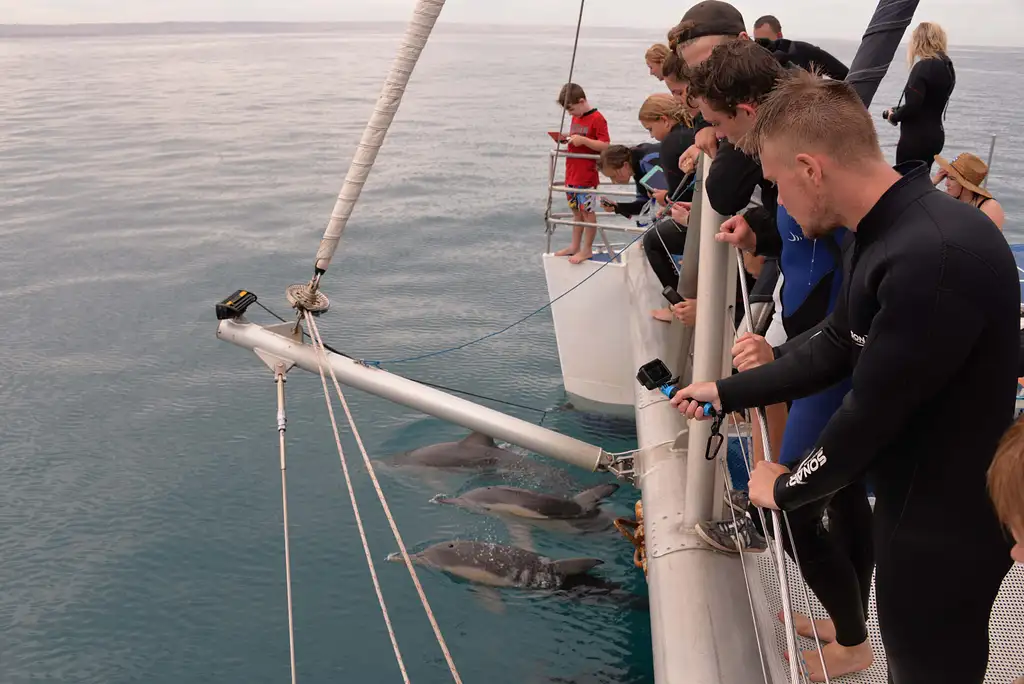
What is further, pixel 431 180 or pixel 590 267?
pixel 431 180

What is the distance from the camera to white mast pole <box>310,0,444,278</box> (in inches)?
164

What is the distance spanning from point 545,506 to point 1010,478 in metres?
5.50

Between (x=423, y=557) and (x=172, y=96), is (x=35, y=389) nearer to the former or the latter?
(x=423, y=557)

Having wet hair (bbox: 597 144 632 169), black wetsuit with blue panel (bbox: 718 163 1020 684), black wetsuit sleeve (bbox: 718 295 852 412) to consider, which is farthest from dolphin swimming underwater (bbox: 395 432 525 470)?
black wetsuit with blue panel (bbox: 718 163 1020 684)

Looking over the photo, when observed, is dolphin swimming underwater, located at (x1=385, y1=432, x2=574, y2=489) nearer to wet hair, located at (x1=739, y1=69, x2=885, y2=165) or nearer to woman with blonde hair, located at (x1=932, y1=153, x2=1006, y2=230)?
woman with blonde hair, located at (x1=932, y1=153, x2=1006, y2=230)

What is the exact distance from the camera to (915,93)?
6027mm

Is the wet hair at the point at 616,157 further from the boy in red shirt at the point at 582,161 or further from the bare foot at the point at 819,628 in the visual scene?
the bare foot at the point at 819,628

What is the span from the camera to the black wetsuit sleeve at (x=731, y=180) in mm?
3408

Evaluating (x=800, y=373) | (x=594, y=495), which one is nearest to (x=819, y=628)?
(x=800, y=373)

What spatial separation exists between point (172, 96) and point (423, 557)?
4676cm

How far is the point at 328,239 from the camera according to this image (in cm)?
477

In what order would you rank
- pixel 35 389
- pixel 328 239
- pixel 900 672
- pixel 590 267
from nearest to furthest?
pixel 900 672 < pixel 328 239 < pixel 590 267 < pixel 35 389

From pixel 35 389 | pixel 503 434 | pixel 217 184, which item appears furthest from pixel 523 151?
pixel 503 434

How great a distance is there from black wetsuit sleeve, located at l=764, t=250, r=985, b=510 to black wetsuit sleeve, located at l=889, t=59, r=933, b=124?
15.0 ft
